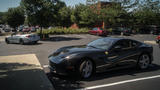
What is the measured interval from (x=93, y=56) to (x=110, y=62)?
2.50 ft

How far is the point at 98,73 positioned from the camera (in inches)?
228

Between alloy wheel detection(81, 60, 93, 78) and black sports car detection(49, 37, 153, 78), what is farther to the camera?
alloy wheel detection(81, 60, 93, 78)

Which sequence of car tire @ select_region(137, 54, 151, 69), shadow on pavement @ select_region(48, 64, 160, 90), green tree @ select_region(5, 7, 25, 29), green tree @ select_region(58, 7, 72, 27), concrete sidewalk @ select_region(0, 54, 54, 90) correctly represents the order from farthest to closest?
green tree @ select_region(58, 7, 72, 27) → green tree @ select_region(5, 7, 25, 29) → car tire @ select_region(137, 54, 151, 69) → shadow on pavement @ select_region(48, 64, 160, 90) → concrete sidewalk @ select_region(0, 54, 54, 90)

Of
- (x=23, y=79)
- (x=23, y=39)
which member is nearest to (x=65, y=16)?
(x=23, y=39)

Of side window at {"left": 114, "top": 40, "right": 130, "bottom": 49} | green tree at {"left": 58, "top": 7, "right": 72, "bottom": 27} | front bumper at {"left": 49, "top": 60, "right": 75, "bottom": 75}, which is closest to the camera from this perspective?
front bumper at {"left": 49, "top": 60, "right": 75, "bottom": 75}

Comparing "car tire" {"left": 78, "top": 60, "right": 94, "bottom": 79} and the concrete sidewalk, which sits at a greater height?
"car tire" {"left": 78, "top": 60, "right": 94, "bottom": 79}

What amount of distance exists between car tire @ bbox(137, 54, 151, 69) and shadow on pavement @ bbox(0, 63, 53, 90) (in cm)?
403

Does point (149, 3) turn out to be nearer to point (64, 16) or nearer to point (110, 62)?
point (64, 16)

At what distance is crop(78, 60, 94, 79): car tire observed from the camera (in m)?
5.01

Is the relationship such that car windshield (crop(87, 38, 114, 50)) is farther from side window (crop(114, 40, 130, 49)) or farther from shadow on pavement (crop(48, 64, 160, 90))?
shadow on pavement (crop(48, 64, 160, 90))

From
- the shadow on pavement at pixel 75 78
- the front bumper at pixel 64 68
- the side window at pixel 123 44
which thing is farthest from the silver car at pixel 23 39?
the side window at pixel 123 44

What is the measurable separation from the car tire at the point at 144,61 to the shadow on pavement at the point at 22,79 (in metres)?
4.03

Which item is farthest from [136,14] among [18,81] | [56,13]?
[18,81]

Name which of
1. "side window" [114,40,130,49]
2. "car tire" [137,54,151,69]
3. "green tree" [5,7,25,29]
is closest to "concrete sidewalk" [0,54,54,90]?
"side window" [114,40,130,49]
